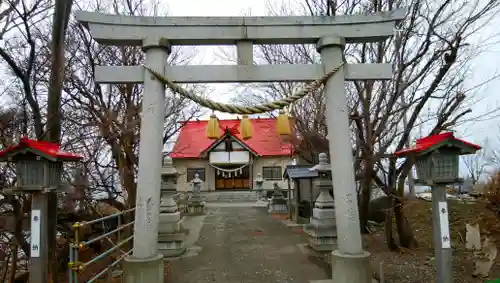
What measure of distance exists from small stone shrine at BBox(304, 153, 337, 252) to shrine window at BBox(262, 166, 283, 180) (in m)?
21.4

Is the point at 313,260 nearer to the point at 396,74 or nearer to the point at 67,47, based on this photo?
the point at 396,74

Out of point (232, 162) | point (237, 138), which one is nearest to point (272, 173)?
point (232, 162)

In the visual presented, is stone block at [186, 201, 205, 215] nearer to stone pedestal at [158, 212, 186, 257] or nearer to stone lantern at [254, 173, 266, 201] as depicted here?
stone lantern at [254, 173, 266, 201]

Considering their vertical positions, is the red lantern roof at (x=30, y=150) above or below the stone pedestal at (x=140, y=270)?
above

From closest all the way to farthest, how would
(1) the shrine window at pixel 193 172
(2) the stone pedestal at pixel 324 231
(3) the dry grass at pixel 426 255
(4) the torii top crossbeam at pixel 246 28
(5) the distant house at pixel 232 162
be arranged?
(4) the torii top crossbeam at pixel 246 28 < (3) the dry grass at pixel 426 255 < (2) the stone pedestal at pixel 324 231 < (5) the distant house at pixel 232 162 < (1) the shrine window at pixel 193 172

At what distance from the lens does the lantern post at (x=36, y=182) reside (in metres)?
4.31

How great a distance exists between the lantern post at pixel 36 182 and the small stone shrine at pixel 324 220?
20.2 feet

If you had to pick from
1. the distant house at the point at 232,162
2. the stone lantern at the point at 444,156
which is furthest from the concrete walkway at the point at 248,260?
the distant house at the point at 232,162

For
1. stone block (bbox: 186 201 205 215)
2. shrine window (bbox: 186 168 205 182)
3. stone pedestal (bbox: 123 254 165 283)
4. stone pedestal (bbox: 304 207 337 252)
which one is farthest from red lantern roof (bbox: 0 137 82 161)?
shrine window (bbox: 186 168 205 182)

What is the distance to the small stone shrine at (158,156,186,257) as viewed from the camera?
8312 mm

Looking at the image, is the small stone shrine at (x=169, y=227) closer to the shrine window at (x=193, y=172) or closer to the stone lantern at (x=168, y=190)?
the stone lantern at (x=168, y=190)

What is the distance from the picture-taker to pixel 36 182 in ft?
14.5

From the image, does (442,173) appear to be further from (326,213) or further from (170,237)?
(170,237)

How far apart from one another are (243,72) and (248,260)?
4507mm
